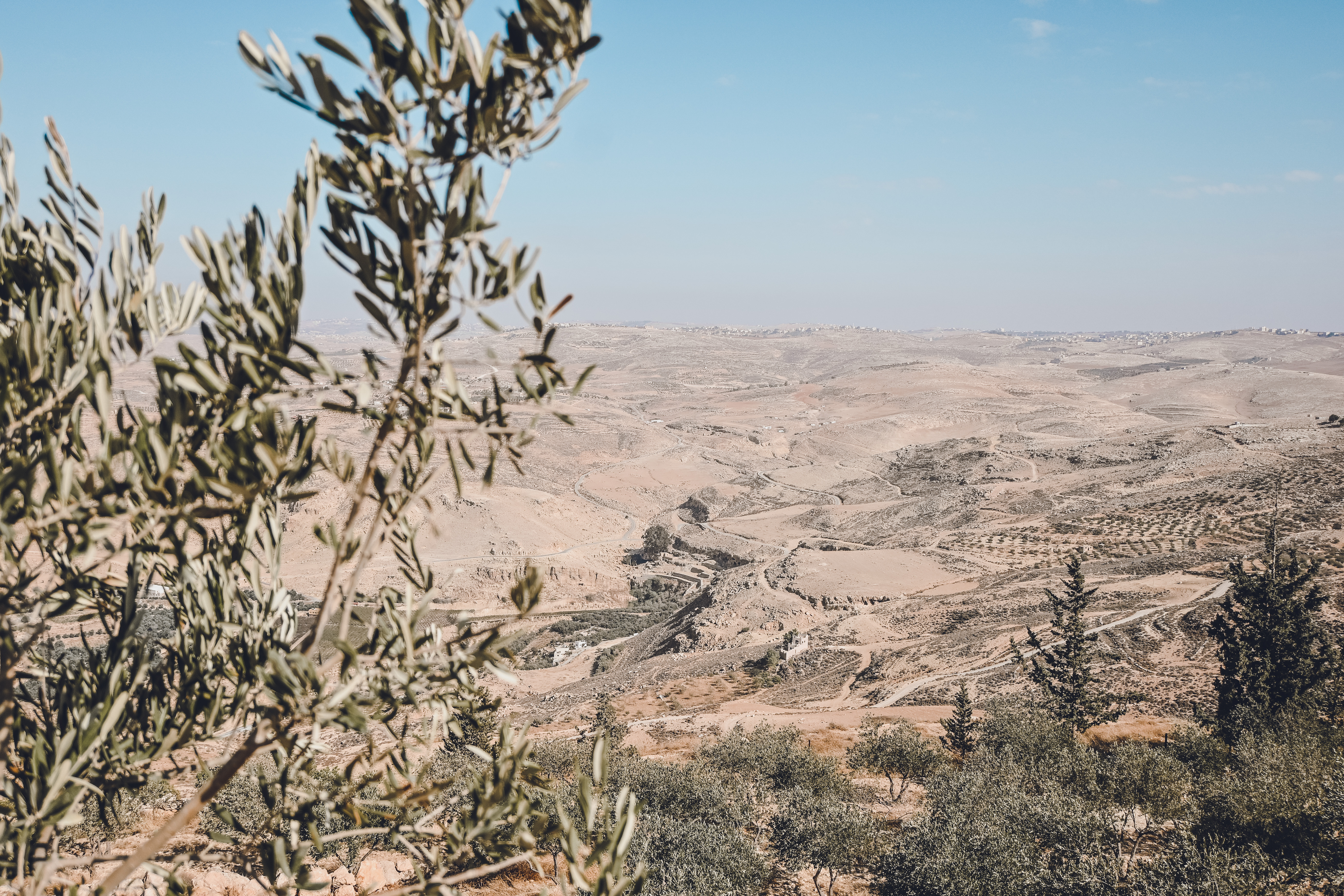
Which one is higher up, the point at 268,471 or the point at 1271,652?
the point at 268,471

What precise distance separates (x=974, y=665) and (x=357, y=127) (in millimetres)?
33437

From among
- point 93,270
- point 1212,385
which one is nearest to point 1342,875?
point 93,270

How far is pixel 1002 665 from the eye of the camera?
30500mm

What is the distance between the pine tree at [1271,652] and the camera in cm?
1830

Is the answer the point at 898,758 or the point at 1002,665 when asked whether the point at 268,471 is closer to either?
the point at 898,758

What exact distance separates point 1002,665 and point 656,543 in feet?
115

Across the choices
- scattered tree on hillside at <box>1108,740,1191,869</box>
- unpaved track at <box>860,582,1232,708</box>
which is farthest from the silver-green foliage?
unpaved track at <box>860,582,1232,708</box>

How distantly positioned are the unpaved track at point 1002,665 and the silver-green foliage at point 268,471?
94.0 ft

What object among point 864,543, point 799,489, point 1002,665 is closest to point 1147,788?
point 1002,665

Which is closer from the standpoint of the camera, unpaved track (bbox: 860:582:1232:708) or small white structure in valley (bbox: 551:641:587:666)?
unpaved track (bbox: 860:582:1232:708)

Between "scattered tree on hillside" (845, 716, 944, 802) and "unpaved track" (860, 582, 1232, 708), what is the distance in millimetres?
10573

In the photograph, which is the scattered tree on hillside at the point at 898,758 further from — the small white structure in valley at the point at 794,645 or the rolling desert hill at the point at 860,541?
the small white structure in valley at the point at 794,645

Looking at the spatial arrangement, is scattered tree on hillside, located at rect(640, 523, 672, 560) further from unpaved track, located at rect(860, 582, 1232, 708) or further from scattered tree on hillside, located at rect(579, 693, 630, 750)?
scattered tree on hillside, located at rect(579, 693, 630, 750)

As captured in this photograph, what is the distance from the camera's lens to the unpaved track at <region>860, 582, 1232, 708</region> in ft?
98.5
